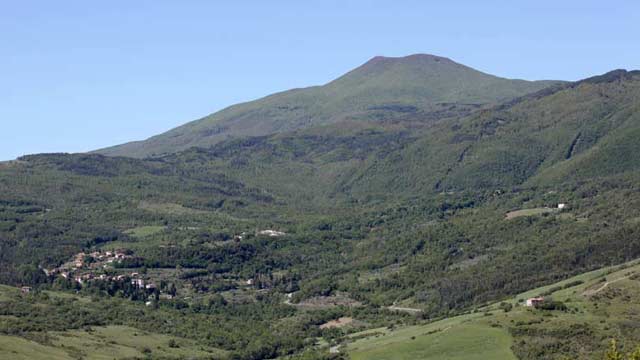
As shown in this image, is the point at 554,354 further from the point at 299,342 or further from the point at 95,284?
the point at 95,284

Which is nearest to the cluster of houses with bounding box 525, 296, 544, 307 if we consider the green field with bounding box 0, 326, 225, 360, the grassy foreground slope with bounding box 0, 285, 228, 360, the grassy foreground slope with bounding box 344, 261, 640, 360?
the grassy foreground slope with bounding box 344, 261, 640, 360

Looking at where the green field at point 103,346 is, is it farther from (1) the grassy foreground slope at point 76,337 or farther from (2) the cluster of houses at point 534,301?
(2) the cluster of houses at point 534,301

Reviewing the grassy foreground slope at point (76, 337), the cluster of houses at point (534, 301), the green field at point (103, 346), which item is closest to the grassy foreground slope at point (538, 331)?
the cluster of houses at point (534, 301)

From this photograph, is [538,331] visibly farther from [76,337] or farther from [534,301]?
[76,337]

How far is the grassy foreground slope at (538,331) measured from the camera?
123m

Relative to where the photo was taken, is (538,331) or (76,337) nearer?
(538,331)

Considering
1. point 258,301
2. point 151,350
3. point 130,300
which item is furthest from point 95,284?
point 151,350

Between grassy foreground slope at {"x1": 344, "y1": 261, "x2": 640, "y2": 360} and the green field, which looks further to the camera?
the green field

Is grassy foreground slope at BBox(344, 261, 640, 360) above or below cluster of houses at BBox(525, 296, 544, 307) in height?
below

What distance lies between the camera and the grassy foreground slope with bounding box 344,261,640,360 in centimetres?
12312

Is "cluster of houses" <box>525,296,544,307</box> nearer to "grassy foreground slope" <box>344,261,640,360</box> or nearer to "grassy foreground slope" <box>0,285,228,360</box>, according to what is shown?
"grassy foreground slope" <box>344,261,640,360</box>

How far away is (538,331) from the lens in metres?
128

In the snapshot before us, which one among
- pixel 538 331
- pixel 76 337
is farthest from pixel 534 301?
pixel 76 337

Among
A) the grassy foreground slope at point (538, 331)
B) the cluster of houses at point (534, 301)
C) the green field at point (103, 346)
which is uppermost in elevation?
the green field at point (103, 346)
